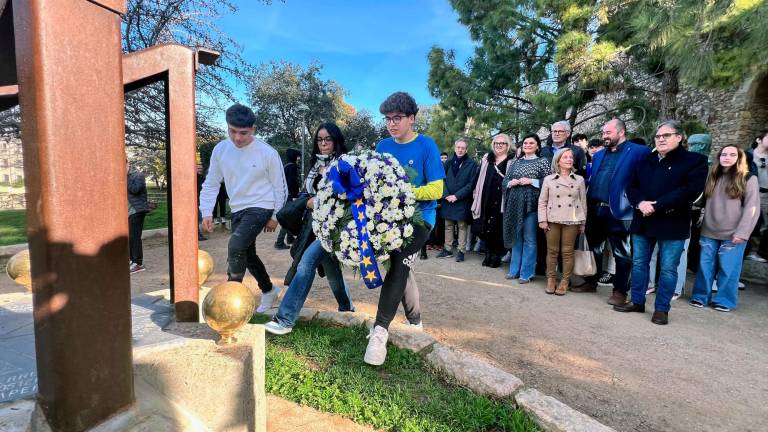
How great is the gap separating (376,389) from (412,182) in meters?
1.33

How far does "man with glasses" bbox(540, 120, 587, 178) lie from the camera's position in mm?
5203

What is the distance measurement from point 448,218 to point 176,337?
5427 mm

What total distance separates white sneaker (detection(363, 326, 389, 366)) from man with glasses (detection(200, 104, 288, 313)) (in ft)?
4.80

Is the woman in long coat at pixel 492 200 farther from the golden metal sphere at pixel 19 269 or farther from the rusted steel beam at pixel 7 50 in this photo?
the rusted steel beam at pixel 7 50

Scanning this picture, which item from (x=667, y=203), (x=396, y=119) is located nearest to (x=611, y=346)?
(x=667, y=203)

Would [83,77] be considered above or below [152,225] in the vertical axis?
above

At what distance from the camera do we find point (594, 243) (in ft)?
17.2

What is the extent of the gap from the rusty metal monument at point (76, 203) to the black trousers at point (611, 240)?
460cm

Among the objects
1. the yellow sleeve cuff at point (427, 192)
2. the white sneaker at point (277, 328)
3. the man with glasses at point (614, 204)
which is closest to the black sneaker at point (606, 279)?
the man with glasses at point (614, 204)

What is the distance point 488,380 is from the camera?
2420 mm

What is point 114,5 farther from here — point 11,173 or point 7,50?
point 11,173

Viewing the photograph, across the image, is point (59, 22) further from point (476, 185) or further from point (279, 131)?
point (279, 131)

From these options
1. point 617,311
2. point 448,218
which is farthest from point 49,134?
point 448,218

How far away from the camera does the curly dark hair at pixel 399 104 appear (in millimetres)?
2873
